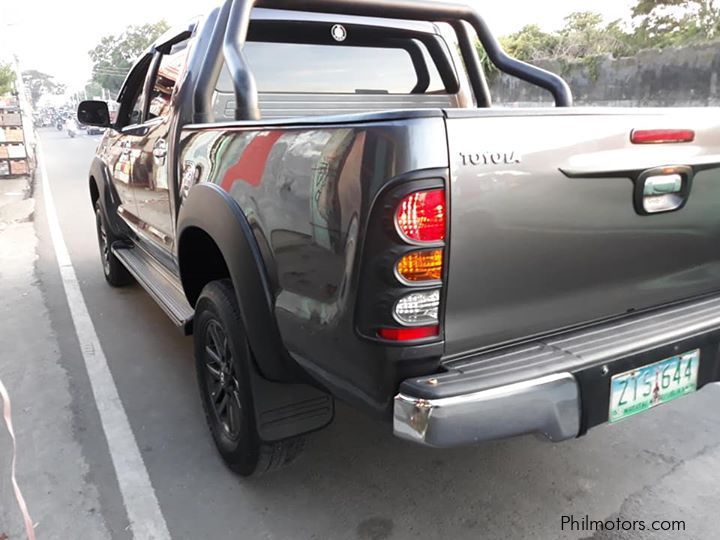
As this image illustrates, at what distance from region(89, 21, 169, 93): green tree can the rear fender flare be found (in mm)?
76154

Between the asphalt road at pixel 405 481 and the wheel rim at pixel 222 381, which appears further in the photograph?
the wheel rim at pixel 222 381

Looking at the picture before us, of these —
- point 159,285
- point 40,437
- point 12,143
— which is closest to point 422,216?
point 40,437

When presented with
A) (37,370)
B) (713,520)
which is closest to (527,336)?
(713,520)

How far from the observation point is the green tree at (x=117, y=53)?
73.2 m

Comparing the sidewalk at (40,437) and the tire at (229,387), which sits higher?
the tire at (229,387)

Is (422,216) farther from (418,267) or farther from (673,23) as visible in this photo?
(673,23)

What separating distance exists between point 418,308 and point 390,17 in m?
2.37

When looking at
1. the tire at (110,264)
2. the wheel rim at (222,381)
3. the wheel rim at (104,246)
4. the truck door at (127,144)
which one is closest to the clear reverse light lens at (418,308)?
the wheel rim at (222,381)

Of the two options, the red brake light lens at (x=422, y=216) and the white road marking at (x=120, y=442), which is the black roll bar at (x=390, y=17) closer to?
the red brake light lens at (x=422, y=216)

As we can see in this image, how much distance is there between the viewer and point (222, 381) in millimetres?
2844

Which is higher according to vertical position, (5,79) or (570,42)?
(570,42)

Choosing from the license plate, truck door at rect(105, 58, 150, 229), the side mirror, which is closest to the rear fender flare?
the license plate

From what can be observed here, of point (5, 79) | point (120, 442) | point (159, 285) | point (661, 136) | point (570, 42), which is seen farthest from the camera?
point (5, 79)

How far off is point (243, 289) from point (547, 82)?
7.86ft
